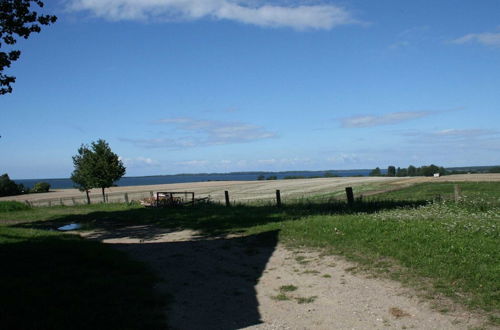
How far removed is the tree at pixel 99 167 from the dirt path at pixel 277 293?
92.0ft

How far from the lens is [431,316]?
6398 mm

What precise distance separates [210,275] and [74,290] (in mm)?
2994

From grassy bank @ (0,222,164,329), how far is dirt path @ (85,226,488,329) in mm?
509

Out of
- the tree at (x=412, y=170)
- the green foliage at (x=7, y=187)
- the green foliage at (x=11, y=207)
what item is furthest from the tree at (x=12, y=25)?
the tree at (x=412, y=170)

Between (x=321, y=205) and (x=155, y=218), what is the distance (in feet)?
27.9

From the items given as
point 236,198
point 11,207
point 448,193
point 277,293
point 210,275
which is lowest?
point 448,193

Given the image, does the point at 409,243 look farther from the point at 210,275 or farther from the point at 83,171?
the point at 83,171

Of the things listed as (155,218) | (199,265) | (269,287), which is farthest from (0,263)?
(155,218)

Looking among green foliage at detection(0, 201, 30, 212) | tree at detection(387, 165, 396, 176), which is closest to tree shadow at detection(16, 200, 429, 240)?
green foliage at detection(0, 201, 30, 212)

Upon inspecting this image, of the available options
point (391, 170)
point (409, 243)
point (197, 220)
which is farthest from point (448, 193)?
point (391, 170)

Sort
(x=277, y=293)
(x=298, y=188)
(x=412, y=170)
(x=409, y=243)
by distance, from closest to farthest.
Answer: (x=277, y=293) → (x=409, y=243) → (x=298, y=188) → (x=412, y=170)

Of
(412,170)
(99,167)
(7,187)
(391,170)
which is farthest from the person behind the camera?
(391,170)

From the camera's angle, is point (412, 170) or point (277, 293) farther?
point (412, 170)

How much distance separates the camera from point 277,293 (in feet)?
26.2
